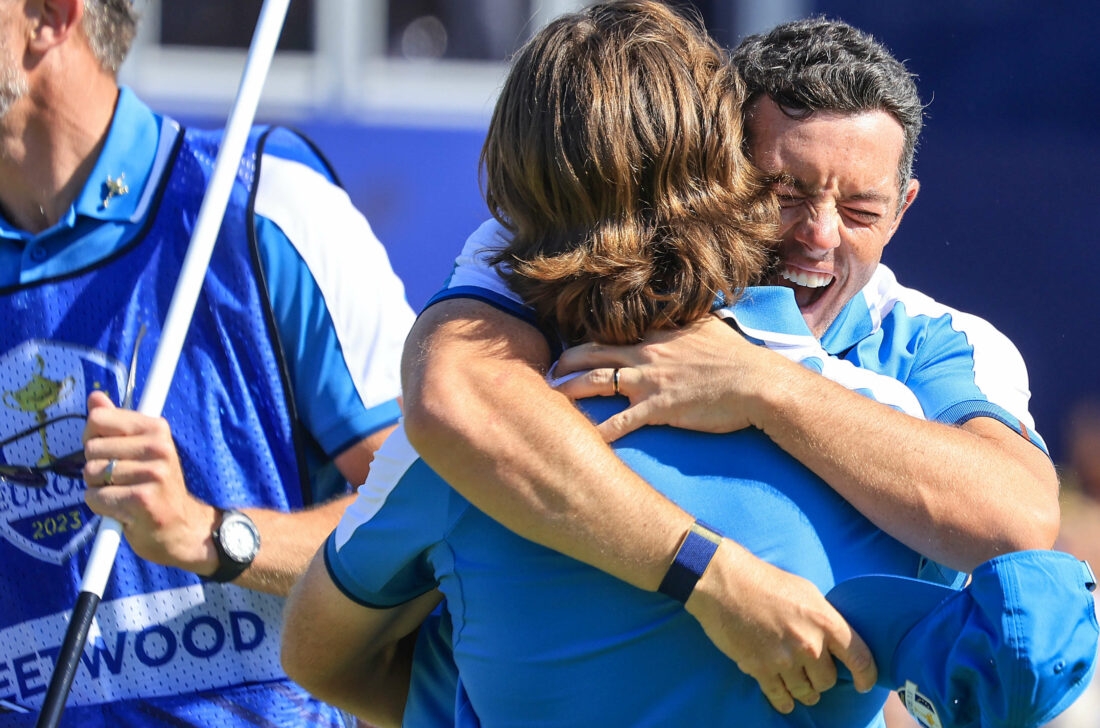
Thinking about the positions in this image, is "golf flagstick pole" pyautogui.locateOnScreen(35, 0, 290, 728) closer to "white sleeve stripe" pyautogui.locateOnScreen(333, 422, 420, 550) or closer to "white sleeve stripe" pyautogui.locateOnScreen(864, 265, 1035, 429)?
"white sleeve stripe" pyautogui.locateOnScreen(333, 422, 420, 550)

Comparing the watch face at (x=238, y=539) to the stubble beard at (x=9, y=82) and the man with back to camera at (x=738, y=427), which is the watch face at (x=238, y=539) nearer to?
the man with back to camera at (x=738, y=427)

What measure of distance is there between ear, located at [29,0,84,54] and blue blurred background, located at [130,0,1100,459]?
3.06m

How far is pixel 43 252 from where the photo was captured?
6.95 feet

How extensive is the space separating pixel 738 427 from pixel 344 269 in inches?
35.1

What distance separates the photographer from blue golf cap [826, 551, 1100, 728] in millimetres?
1223

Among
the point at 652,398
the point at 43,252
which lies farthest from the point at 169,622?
the point at 652,398

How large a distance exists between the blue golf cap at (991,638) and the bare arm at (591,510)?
0.06 metres

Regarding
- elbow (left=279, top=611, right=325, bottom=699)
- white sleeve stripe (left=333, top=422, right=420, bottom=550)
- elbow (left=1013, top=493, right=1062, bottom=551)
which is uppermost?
elbow (left=1013, top=493, right=1062, bottom=551)

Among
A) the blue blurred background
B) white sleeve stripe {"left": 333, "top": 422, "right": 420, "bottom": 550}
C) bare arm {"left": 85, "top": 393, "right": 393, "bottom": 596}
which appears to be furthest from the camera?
the blue blurred background

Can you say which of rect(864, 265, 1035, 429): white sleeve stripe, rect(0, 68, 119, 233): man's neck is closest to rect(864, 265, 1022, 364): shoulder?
rect(864, 265, 1035, 429): white sleeve stripe

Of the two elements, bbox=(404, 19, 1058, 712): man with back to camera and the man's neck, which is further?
the man's neck

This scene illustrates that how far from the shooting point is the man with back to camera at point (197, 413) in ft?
6.65

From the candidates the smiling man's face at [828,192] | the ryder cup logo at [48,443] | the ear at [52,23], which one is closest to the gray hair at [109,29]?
the ear at [52,23]

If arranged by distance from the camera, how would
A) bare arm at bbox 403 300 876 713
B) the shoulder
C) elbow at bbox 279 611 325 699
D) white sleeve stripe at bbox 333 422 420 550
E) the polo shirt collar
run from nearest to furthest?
1. bare arm at bbox 403 300 876 713
2. white sleeve stripe at bbox 333 422 420 550
3. elbow at bbox 279 611 325 699
4. the shoulder
5. the polo shirt collar
